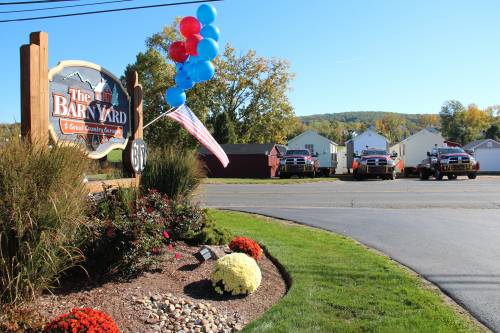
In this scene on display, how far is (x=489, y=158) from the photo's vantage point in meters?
48.8

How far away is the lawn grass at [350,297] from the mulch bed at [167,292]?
32 cm

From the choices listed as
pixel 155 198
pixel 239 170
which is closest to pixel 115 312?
pixel 155 198

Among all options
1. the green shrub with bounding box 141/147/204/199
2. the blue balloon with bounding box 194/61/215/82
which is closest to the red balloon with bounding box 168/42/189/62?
the blue balloon with bounding box 194/61/215/82

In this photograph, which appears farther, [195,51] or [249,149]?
[249,149]

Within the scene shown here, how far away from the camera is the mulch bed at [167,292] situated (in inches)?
192

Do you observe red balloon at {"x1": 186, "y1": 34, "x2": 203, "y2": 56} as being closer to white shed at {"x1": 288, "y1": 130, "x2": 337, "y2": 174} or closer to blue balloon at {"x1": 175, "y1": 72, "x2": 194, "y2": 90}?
blue balloon at {"x1": 175, "y1": 72, "x2": 194, "y2": 90}

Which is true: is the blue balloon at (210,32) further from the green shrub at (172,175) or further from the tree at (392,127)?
the tree at (392,127)

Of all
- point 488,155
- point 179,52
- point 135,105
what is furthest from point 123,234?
point 488,155

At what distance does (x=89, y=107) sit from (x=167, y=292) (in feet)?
11.8

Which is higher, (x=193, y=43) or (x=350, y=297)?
(x=193, y=43)

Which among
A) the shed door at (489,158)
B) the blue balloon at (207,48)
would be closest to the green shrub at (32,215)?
the blue balloon at (207,48)

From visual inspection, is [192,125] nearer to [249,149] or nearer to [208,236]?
[208,236]

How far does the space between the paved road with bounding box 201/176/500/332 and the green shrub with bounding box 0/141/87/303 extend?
446 centimetres

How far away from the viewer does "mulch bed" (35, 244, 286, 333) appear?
487cm
